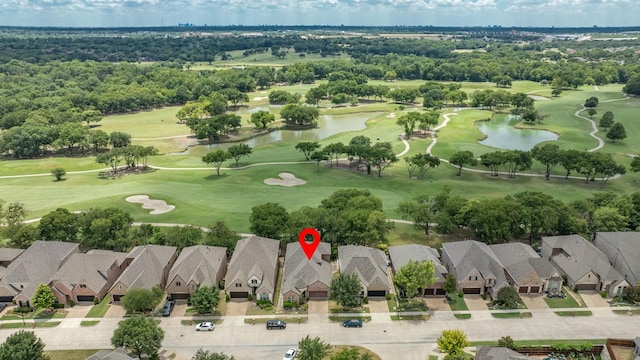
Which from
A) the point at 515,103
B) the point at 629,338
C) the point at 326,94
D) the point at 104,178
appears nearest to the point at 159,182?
the point at 104,178

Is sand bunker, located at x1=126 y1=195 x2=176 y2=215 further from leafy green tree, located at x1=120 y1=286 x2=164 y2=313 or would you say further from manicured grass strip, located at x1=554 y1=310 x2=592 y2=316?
manicured grass strip, located at x1=554 y1=310 x2=592 y2=316

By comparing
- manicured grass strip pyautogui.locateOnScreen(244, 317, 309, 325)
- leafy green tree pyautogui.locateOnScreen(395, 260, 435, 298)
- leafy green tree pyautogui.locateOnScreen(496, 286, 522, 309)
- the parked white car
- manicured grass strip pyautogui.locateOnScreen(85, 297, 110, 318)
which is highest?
leafy green tree pyautogui.locateOnScreen(395, 260, 435, 298)

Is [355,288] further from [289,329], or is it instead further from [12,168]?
[12,168]

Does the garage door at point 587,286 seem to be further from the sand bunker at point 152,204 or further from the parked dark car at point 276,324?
the sand bunker at point 152,204

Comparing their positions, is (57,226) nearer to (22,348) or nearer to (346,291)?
(22,348)

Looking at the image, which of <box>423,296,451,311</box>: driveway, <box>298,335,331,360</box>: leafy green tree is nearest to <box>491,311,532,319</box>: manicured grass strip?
<box>423,296,451,311</box>: driveway

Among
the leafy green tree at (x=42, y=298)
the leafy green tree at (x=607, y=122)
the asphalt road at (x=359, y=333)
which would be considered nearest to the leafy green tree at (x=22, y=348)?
the asphalt road at (x=359, y=333)
